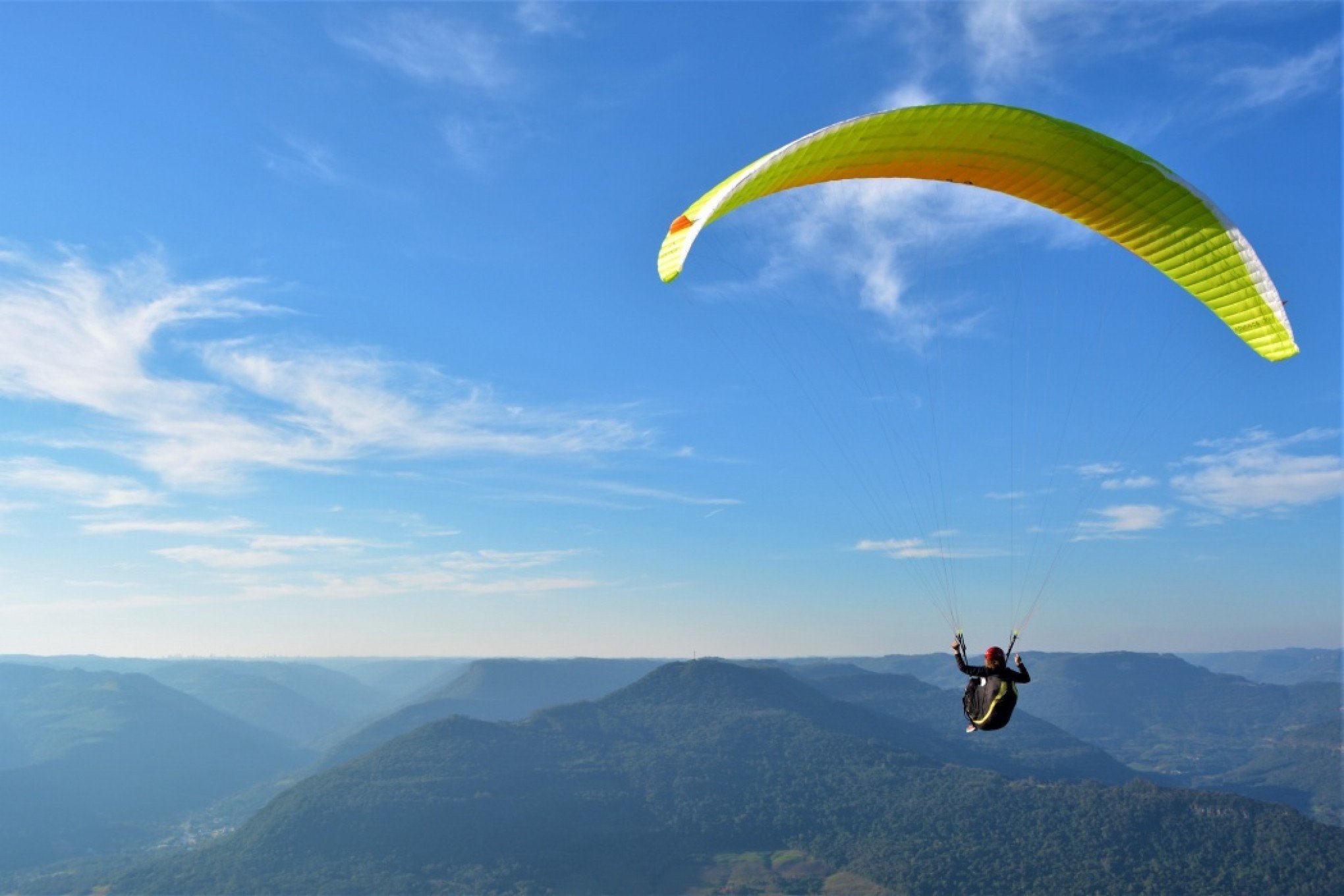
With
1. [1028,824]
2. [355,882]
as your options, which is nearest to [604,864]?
[355,882]

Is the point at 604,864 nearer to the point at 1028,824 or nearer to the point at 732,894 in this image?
the point at 732,894

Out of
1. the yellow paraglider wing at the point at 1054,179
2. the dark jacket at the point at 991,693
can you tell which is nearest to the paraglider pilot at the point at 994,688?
the dark jacket at the point at 991,693

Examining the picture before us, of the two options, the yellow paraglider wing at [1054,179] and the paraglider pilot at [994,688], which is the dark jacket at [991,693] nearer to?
the paraglider pilot at [994,688]

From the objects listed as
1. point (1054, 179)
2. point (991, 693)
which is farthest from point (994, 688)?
point (1054, 179)

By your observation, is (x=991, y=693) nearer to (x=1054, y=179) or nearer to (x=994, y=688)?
(x=994, y=688)

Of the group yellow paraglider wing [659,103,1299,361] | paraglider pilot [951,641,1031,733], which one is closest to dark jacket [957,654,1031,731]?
paraglider pilot [951,641,1031,733]

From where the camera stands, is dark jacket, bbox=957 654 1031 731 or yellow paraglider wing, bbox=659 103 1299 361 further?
dark jacket, bbox=957 654 1031 731

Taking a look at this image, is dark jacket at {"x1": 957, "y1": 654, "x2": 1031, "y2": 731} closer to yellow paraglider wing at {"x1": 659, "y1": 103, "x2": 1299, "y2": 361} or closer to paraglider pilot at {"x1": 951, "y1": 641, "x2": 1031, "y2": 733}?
paraglider pilot at {"x1": 951, "y1": 641, "x2": 1031, "y2": 733}
